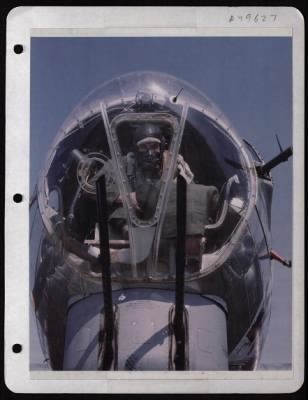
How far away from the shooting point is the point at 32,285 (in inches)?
75.6

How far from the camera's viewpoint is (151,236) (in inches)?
74.8

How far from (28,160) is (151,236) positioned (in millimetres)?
373

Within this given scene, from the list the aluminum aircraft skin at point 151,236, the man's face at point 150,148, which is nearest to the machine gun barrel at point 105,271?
the aluminum aircraft skin at point 151,236

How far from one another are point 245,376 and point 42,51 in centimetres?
99

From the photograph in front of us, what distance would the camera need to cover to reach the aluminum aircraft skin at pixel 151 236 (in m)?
1.89

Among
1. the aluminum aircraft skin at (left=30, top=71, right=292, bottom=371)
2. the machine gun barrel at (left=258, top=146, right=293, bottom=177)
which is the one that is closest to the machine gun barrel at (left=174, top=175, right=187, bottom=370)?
the aluminum aircraft skin at (left=30, top=71, right=292, bottom=371)

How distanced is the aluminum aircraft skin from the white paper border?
0.04m

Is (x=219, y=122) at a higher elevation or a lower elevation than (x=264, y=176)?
higher

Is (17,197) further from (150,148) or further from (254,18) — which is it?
(254,18)

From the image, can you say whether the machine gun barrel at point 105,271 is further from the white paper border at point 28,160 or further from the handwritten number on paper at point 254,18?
the handwritten number on paper at point 254,18

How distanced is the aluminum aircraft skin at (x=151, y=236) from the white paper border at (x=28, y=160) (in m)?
0.04

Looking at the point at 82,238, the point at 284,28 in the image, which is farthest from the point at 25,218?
the point at 284,28

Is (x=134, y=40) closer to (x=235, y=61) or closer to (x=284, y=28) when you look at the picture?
(x=235, y=61)
